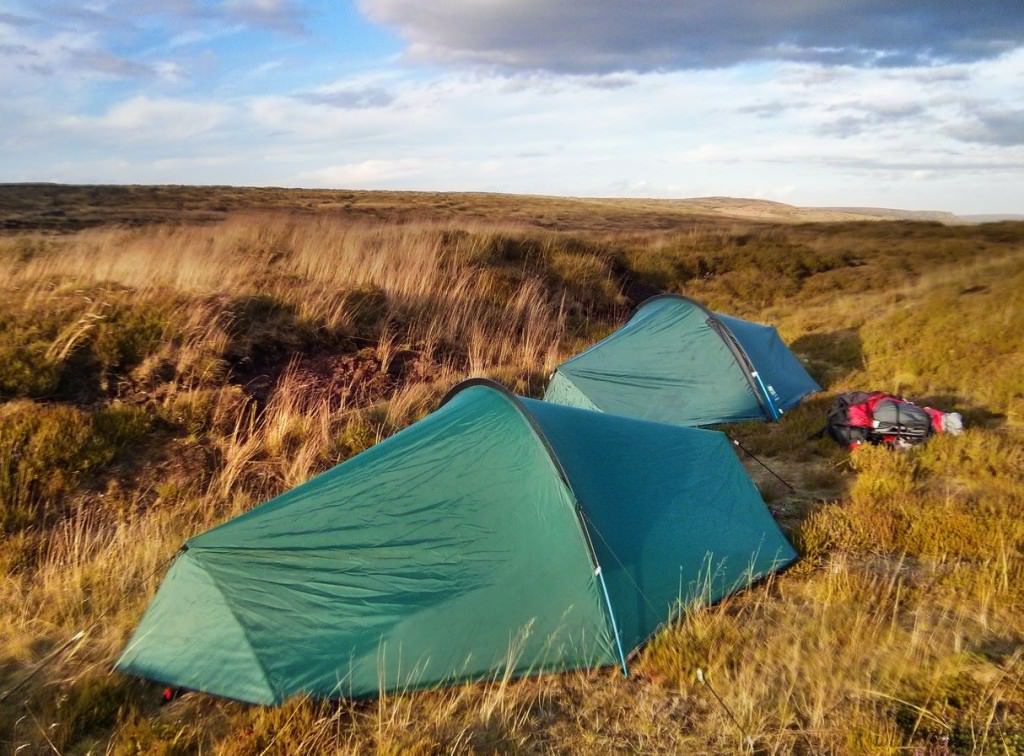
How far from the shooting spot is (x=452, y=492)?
14.8ft

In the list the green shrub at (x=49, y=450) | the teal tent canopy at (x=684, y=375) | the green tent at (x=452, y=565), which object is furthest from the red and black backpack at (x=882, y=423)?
the green shrub at (x=49, y=450)

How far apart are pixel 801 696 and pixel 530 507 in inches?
67.3

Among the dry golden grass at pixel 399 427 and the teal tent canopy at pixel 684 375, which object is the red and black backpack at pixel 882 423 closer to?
the dry golden grass at pixel 399 427

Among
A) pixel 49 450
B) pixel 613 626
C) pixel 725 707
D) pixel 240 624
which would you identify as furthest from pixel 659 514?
pixel 49 450

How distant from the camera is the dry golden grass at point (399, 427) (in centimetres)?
353

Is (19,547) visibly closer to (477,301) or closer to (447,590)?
(447,590)

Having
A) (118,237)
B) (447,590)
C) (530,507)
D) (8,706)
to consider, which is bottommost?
(8,706)

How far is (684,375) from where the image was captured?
29.2ft

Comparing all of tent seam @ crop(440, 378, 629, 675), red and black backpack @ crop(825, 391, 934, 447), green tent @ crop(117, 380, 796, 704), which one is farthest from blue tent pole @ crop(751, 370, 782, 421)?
tent seam @ crop(440, 378, 629, 675)

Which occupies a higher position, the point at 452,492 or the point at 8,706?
the point at 452,492

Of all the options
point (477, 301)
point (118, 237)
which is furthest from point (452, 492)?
point (118, 237)

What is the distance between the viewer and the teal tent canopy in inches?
340

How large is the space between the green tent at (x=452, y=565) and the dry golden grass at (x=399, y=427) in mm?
166

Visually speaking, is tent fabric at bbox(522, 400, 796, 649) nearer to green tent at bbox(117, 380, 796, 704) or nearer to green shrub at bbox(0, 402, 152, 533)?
green tent at bbox(117, 380, 796, 704)
